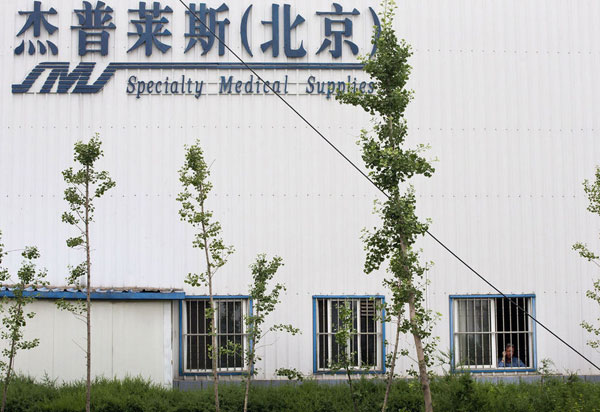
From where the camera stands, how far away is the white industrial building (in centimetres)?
1486

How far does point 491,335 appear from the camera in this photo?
15023mm

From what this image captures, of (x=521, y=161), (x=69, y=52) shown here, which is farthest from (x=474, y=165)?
(x=69, y=52)

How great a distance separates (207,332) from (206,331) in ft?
0.15

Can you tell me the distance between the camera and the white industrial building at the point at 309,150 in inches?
585

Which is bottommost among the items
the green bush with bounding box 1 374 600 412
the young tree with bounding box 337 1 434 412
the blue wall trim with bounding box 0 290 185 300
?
the green bush with bounding box 1 374 600 412

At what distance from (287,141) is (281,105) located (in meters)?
0.84

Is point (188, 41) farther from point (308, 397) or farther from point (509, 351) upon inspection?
point (509, 351)

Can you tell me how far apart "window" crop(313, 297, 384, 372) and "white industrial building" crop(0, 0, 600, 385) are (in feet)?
0.15

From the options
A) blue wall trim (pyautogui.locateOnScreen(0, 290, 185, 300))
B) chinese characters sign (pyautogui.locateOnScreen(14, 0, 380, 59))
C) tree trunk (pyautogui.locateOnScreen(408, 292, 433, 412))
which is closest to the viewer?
tree trunk (pyautogui.locateOnScreen(408, 292, 433, 412))

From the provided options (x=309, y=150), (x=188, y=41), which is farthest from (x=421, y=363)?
(x=188, y=41)

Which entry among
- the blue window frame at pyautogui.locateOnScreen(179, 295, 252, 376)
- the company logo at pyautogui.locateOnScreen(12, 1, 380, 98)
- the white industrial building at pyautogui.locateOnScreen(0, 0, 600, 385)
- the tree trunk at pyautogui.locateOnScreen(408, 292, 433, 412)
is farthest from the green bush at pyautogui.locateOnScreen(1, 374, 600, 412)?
the company logo at pyautogui.locateOnScreen(12, 1, 380, 98)

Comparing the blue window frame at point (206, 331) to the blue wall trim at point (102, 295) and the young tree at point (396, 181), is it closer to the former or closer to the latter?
the blue wall trim at point (102, 295)

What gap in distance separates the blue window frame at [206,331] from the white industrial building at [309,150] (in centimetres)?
5

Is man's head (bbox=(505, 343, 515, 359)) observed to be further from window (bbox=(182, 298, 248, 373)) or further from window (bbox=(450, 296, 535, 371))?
window (bbox=(182, 298, 248, 373))
